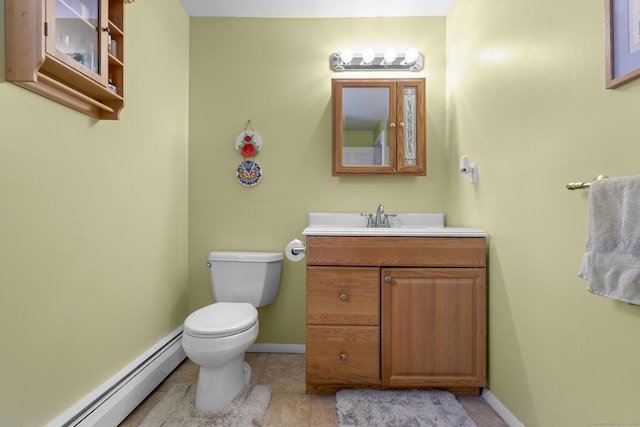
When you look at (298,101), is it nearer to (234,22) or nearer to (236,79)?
(236,79)

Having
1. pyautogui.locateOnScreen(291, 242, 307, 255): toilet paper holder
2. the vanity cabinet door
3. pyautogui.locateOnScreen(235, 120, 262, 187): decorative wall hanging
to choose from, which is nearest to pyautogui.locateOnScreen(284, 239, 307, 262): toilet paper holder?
pyautogui.locateOnScreen(291, 242, 307, 255): toilet paper holder

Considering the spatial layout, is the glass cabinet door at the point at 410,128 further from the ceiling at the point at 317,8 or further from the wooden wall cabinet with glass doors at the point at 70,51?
the wooden wall cabinet with glass doors at the point at 70,51

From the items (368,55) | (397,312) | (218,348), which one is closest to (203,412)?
(218,348)

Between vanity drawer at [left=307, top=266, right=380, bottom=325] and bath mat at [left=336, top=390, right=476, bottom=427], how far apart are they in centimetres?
37

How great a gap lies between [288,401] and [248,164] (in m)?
1.42

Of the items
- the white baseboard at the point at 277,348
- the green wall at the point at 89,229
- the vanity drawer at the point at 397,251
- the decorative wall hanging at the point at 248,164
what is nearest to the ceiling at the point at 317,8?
the green wall at the point at 89,229

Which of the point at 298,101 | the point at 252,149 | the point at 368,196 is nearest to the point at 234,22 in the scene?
the point at 298,101

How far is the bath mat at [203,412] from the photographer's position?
4.43 ft

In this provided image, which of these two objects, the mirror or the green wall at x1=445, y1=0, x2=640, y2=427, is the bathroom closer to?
the green wall at x1=445, y1=0, x2=640, y2=427

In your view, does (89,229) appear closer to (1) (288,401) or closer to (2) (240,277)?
(2) (240,277)

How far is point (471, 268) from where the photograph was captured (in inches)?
58.3

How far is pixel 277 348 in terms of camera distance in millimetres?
2059

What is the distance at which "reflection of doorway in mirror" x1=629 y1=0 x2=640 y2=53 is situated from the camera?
80 cm

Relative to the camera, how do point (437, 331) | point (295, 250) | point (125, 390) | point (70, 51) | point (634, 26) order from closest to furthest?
1. point (634, 26)
2. point (70, 51)
3. point (125, 390)
4. point (437, 331)
5. point (295, 250)
